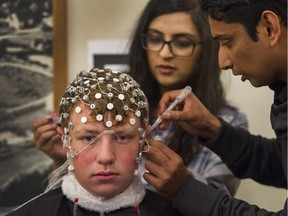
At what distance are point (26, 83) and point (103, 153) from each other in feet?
2.65

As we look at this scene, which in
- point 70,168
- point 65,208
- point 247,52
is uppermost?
point 247,52

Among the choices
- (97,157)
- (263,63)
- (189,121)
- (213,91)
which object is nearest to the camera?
(263,63)

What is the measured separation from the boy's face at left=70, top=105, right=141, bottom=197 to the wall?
2.59 feet

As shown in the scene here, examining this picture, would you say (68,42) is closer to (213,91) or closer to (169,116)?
(213,91)

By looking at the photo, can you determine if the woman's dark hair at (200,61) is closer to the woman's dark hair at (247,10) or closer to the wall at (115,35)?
the wall at (115,35)

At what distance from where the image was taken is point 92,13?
1.93 metres

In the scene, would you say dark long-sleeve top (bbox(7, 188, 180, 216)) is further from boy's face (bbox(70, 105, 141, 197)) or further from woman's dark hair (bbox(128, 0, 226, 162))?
woman's dark hair (bbox(128, 0, 226, 162))

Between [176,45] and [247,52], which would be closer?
[247,52]

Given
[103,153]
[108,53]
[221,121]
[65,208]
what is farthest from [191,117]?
[108,53]

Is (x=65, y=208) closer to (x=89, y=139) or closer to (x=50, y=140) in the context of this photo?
(x=89, y=139)

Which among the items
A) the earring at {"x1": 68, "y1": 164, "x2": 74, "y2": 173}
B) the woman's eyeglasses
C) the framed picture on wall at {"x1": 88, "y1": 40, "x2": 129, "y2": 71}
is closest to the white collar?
the earring at {"x1": 68, "y1": 164, "x2": 74, "y2": 173}

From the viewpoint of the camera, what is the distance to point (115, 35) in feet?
6.40

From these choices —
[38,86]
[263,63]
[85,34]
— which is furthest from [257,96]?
[263,63]

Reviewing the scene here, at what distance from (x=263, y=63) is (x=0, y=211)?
1.11m
